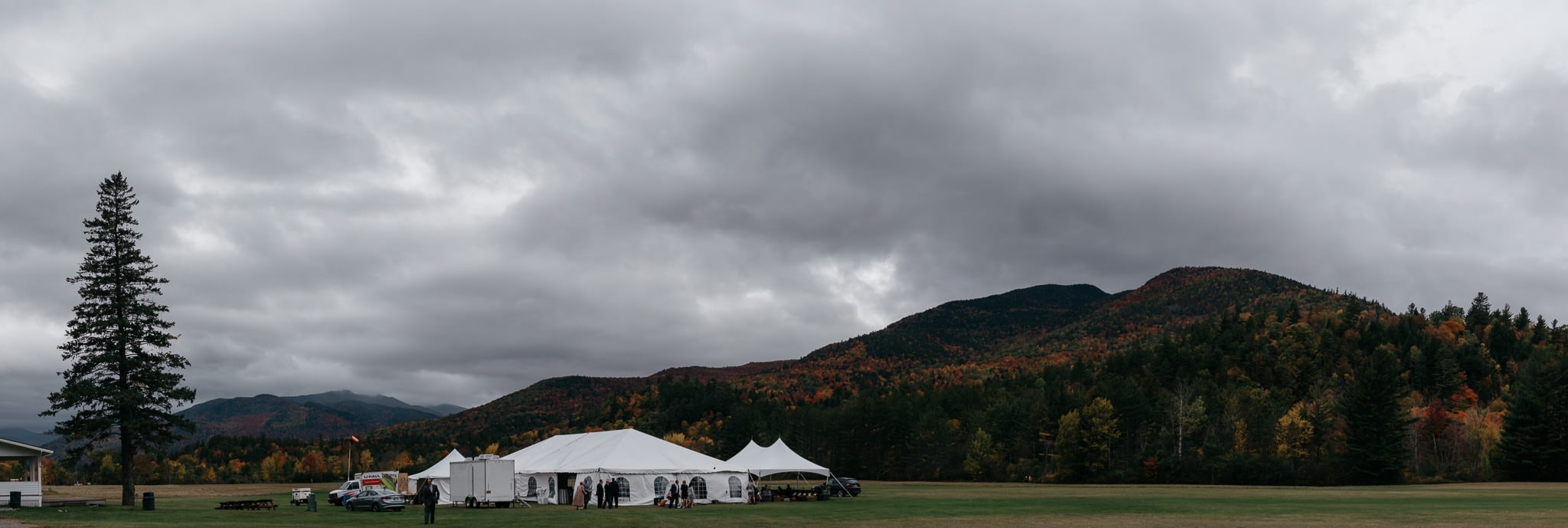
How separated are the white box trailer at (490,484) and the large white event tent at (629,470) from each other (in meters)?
3.46

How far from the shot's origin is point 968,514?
41.1m

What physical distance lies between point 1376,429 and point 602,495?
218 feet

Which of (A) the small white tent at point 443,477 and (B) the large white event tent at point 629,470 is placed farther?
(A) the small white tent at point 443,477

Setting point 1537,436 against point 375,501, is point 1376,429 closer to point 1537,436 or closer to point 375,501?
point 1537,436

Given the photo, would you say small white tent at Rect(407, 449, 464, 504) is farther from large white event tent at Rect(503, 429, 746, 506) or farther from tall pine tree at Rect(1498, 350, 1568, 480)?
tall pine tree at Rect(1498, 350, 1568, 480)

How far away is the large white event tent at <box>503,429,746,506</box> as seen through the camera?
54938 mm

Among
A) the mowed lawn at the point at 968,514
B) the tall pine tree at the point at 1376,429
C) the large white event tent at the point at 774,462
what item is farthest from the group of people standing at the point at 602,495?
the tall pine tree at the point at 1376,429

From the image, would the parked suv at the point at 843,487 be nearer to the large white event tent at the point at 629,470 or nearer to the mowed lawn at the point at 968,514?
the mowed lawn at the point at 968,514

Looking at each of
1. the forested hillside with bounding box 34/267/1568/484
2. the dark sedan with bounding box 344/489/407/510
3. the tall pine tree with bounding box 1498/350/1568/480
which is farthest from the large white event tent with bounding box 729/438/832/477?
the tall pine tree with bounding box 1498/350/1568/480

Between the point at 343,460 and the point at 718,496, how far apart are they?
451 feet

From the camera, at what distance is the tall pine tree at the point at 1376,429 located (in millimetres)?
86375

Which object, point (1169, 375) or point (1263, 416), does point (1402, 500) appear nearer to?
point (1263, 416)

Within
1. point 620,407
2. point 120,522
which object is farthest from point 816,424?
point 120,522

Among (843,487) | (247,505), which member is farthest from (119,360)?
(843,487)
